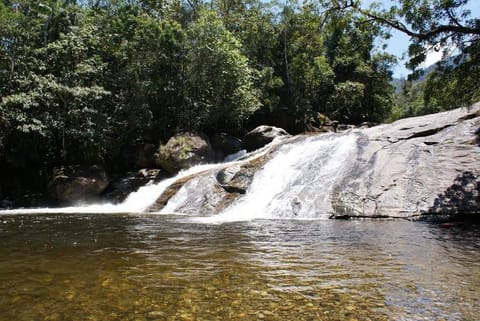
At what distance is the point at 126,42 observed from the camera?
81.7 ft

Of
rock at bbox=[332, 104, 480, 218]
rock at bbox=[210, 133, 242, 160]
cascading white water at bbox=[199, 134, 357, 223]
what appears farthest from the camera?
rock at bbox=[210, 133, 242, 160]

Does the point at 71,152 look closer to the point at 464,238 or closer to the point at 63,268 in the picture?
the point at 63,268

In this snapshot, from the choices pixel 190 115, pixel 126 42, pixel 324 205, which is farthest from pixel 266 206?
pixel 126 42

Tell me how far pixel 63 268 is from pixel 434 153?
1233cm

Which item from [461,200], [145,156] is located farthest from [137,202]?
[461,200]

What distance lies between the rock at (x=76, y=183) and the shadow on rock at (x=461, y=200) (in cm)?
1602

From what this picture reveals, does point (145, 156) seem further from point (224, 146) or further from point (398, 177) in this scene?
point (398, 177)

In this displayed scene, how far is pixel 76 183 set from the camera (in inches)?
786

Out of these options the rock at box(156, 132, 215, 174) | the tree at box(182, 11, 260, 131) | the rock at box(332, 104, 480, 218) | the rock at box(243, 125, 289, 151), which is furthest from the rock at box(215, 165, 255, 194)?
the tree at box(182, 11, 260, 131)

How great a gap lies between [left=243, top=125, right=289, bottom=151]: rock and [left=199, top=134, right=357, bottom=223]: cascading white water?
5.78m

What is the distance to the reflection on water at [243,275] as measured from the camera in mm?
4191

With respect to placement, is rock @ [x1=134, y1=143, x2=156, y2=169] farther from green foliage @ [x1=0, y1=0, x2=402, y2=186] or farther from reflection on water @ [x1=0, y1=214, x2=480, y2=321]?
reflection on water @ [x1=0, y1=214, x2=480, y2=321]

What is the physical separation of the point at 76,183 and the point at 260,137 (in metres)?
11.2

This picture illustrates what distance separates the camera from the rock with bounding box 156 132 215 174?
2061 centimetres
